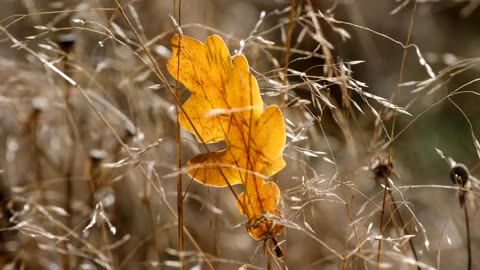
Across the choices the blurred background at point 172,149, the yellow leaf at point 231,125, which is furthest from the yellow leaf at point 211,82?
the blurred background at point 172,149

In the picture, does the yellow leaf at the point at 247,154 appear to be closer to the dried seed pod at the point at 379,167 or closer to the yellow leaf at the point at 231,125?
the yellow leaf at the point at 231,125

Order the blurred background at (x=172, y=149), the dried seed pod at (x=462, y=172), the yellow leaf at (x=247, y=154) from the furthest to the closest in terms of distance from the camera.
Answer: the blurred background at (x=172, y=149) → the dried seed pod at (x=462, y=172) → the yellow leaf at (x=247, y=154)

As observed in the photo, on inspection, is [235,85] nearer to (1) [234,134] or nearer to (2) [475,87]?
(1) [234,134]

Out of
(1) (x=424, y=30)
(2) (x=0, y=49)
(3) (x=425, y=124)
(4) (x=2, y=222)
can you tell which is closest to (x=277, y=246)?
(4) (x=2, y=222)

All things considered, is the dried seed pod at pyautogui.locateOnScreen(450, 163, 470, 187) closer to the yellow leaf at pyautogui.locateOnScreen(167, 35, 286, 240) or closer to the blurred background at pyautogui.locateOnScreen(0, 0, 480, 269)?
the blurred background at pyautogui.locateOnScreen(0, 0, 480, 269)

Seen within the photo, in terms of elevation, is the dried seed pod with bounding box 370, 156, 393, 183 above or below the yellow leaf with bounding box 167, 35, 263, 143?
below

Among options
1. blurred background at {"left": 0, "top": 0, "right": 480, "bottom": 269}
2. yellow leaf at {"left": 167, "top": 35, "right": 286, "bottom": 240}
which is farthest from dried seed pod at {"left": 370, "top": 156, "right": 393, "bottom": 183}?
yellow leaf at {"left": 167, "top": 35, "right": 286, "bottom": 240}

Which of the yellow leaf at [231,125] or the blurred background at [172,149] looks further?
the blurred background at [172,149]

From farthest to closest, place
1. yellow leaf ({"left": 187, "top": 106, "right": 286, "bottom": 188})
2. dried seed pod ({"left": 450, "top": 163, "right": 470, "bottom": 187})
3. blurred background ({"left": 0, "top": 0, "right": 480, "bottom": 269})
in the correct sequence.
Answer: blurred background ({"left": 0, "top": 0, "right": 480, "bottom": 269}), dried seed pod ({"left": 450, "top": 163, "right": 470, "bottom": 187}), yellow leaf ({"left": 187, "top": 106, "right": 286, "bottom": 188})

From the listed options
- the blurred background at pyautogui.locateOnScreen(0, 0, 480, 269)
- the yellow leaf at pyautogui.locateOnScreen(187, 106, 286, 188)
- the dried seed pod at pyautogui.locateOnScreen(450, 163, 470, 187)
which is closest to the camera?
the yellow leaf at pyautogui.locateOnScreen(187, 106, 286, 188)

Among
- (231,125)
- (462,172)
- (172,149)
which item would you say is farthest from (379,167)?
(172,149)

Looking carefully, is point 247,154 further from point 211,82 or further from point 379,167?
point 379,167
